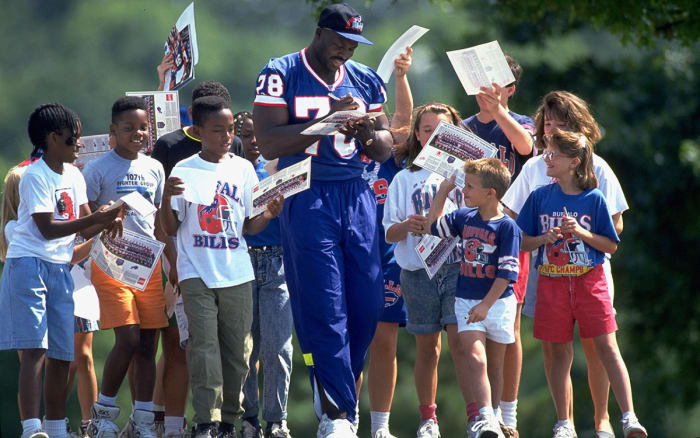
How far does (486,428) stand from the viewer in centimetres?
531

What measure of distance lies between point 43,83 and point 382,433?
63.2 ft

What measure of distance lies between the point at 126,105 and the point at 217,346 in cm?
153

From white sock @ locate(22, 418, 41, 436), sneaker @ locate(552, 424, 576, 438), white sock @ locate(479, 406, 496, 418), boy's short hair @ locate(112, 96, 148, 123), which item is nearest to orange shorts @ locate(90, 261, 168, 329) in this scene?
white sock @ locate(22, 418, 41, 436)

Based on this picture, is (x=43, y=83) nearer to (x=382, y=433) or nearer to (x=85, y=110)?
(x=85, y=110)

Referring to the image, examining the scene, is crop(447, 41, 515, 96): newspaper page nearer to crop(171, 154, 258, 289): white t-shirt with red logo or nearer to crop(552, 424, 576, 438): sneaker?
crop(171, 154, 258, 289): white t-shirt with red logo

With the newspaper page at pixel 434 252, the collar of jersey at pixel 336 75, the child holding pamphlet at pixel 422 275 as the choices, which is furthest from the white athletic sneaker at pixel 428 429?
the collar of jersey at pixel 336 75

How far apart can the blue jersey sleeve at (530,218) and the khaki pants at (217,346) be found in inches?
60.8

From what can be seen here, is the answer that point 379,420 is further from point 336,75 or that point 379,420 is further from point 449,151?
point 336,75

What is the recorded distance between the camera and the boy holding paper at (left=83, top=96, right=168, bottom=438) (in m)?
5.97

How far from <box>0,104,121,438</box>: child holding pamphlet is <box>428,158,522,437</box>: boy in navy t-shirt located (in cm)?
187

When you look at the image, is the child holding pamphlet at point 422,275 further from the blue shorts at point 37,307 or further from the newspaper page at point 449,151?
the blue shorts at point 37,307

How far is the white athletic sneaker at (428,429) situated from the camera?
6.04 metres

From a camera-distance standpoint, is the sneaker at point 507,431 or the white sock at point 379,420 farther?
the white sock at point 379,420

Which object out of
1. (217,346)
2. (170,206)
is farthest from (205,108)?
(217,346)
